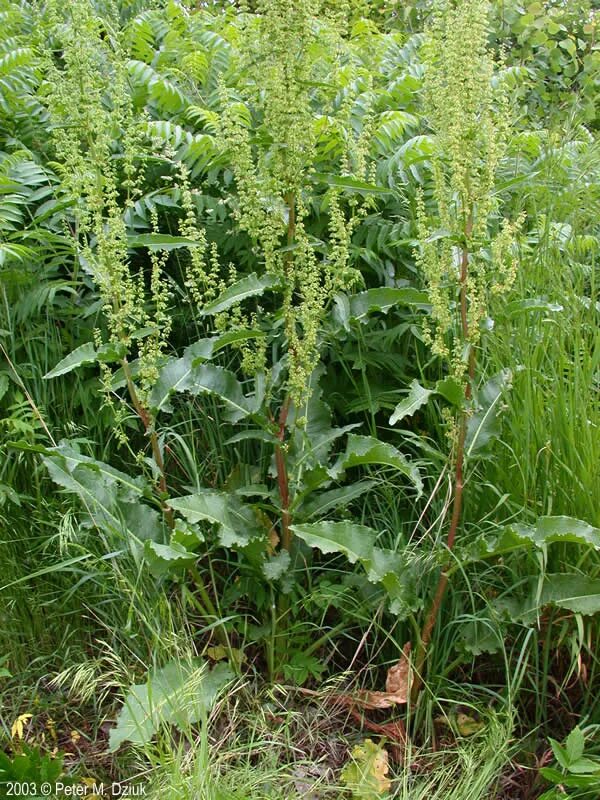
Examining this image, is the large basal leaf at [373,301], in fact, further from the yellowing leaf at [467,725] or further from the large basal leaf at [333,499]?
the yellowing leaf at [467,725]

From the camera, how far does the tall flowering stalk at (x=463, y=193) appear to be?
7.55 feet

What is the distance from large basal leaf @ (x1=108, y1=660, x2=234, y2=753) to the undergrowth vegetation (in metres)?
0.01

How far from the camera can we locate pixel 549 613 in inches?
99.7

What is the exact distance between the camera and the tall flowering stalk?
7.55ft

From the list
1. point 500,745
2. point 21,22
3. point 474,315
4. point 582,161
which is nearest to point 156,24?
point 21,22

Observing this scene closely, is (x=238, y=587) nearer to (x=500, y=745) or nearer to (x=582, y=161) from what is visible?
(x=500, y=745)

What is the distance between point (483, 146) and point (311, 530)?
1.27 m

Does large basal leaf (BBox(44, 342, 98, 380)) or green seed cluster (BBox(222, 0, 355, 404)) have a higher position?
green seed cluster (BBox(222, 0, 355, 404))

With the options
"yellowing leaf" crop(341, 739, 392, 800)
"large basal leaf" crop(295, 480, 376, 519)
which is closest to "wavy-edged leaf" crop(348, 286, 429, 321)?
"large basal leaf" crop(295, 480, 376, 519)

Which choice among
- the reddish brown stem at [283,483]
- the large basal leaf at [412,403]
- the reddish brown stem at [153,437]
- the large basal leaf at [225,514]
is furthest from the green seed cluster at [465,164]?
the reddish brown stem at [153,437]

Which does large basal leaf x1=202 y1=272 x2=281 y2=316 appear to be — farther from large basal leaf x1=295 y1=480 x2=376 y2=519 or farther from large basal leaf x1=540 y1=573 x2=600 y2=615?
large basal leaf x1=540 y1=573 x2=600 y2=615

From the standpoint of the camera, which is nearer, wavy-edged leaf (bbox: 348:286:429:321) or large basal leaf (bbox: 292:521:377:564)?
large basal leaf (bbox: 292:521:377:564)

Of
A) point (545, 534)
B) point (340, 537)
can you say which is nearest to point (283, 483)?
point (340, 537)

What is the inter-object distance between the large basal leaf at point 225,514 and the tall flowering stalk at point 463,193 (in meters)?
0.65
